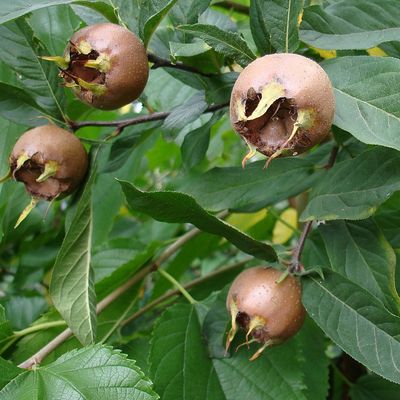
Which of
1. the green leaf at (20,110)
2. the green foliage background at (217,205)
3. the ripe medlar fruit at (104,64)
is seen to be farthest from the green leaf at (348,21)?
the green leaf at (20,110)

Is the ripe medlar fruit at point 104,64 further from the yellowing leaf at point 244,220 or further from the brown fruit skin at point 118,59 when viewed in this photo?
the yellowing leaf at point 244,220

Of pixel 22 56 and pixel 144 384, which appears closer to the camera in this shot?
pixel 144 384

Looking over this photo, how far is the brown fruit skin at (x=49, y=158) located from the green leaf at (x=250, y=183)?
32 centimetres

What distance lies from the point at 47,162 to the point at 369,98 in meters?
0.60

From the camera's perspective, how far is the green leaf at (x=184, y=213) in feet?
3.54

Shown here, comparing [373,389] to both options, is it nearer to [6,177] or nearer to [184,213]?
[184,213]

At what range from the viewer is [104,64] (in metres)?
1.06

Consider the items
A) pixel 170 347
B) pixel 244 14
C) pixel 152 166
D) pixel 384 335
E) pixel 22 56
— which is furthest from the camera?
pixel 152 166

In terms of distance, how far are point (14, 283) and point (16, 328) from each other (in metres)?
0.45

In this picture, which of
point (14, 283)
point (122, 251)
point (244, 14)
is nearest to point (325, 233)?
point (122, 251)

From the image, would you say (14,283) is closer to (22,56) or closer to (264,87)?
(22,56)

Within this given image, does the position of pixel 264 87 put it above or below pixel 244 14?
above

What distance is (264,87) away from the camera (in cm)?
90

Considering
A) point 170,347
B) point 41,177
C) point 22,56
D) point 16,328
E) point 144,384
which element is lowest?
point 16,328
